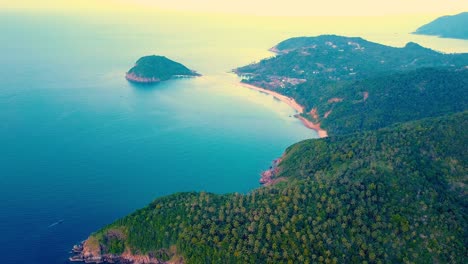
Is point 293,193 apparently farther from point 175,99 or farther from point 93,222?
point 175,99

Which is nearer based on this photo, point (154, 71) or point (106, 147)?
point (106, 147)

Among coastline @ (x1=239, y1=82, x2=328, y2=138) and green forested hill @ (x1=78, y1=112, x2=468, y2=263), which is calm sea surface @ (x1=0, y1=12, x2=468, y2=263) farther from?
green forested hill @ (x1=78, y1=112, x2=468, y2=263)

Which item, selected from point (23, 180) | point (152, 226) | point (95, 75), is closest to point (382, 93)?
point (152, 226)

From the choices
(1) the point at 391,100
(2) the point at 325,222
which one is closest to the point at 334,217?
(2) the point at 325,222

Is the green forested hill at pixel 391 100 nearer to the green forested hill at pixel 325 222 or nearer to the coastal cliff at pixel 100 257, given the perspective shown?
the green forested hill at pixel 325 222

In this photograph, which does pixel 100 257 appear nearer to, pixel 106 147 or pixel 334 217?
pixel 334 217

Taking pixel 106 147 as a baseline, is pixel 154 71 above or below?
above
